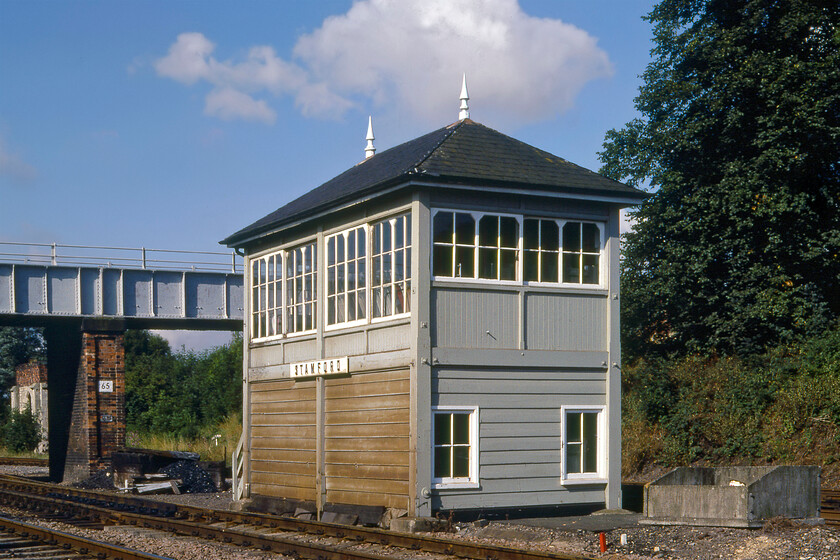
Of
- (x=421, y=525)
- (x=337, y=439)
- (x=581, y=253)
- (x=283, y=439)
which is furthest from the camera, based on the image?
(x=283, y=439)

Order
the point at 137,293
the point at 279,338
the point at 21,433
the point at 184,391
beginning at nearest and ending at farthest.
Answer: the point at 279,338 < the point at 137,293 < the point at 21,433 < the point at 184,391

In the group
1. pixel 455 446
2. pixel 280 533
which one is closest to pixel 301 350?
pixel 280 533

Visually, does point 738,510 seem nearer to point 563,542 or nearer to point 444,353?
point 563,542

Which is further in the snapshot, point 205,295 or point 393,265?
point 205,295

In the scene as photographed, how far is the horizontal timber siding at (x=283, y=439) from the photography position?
18109mm

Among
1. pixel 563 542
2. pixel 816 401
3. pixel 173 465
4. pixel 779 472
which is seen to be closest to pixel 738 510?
pixel 779 472

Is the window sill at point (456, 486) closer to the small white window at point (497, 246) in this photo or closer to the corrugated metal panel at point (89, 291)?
the small white window at point (497, 246)

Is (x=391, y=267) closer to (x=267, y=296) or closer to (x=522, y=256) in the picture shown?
(x=522, y=256)

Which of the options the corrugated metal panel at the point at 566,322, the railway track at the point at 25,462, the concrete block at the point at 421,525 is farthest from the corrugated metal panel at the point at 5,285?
the corrugated metal panel at the point at 566,322

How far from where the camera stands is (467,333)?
15172 millimetres

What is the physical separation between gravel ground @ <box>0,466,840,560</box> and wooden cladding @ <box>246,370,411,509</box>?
1.79 metres

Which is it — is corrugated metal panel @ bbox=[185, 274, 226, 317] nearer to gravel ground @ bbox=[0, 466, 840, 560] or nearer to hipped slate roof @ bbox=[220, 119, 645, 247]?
hipped slate roof @ bbox=[220, 119, 645, 247]

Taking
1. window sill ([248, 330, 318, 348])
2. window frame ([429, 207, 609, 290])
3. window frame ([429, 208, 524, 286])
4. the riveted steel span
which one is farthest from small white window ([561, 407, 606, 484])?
the riveted steel span

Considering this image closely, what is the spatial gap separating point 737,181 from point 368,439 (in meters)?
14.0
